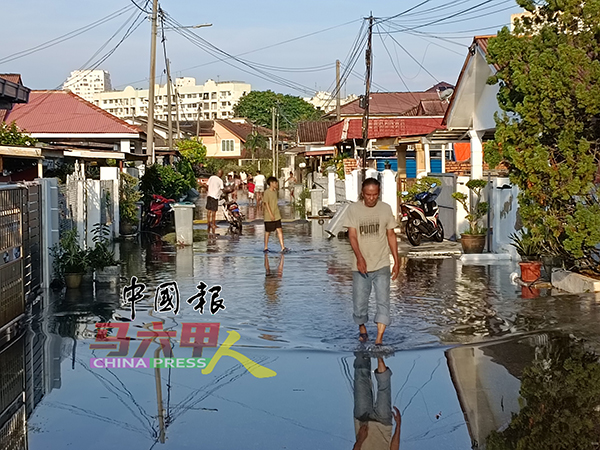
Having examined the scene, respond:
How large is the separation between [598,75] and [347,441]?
6545mm

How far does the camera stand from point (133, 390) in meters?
6.95

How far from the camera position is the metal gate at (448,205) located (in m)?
20.1

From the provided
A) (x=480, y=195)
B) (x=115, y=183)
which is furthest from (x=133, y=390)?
(x=115, y=183)

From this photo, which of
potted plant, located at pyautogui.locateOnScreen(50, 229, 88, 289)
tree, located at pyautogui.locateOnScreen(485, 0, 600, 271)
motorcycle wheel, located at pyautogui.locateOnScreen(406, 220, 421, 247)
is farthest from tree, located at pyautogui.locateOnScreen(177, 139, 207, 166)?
tree, located at pyautogui.locateOnScreen(485, 0, 600, 271)

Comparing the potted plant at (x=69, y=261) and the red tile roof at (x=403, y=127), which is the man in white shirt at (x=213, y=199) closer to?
the red tile roof at (x=403, y=127)

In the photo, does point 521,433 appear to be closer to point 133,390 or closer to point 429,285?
point 133,390

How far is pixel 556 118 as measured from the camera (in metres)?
10.9

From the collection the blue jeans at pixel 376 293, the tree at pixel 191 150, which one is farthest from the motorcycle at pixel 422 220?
the tree at pixel 191 150

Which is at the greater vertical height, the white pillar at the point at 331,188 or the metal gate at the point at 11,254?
the white pillar at the point at 331,188

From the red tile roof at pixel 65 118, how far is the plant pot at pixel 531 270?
2480 centimetres

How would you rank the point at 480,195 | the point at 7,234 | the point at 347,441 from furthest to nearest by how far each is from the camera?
the point at 480,195 → the point at 7,234 → the point at 347,441

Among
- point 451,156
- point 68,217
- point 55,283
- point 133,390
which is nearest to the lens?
point 133,390

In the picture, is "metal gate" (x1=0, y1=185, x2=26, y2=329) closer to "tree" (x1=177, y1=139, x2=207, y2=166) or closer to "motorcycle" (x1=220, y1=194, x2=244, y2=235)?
"motorcycle" (x1=220, y1=194, x2=244, y2=235)

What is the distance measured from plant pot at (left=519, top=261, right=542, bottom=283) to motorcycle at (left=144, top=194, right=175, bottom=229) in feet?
44.1
